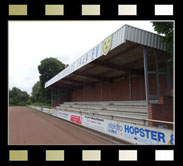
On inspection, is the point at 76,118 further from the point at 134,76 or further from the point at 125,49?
the point at 125,49

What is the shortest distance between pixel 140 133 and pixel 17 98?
72713 mm

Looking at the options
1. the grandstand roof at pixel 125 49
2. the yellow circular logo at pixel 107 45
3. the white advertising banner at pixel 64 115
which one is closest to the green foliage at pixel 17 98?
the white advertising banner at pixel 64 115

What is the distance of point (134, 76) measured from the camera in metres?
13.6

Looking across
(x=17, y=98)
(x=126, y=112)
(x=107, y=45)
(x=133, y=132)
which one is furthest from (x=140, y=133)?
(x=17, y=98)

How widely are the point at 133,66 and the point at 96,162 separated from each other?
9031 millimetres

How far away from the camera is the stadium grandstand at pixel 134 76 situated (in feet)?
24.6

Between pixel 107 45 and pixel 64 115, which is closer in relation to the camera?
pixel 107 45

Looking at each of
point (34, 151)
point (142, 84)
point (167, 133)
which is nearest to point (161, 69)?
point (142, 84)

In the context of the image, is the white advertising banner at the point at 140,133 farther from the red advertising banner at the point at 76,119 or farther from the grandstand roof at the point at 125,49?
the red advertising banner at the point at 76,119

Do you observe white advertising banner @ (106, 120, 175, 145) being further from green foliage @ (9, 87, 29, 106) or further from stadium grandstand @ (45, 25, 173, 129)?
green foliage @ (9, 87, 29, 106)

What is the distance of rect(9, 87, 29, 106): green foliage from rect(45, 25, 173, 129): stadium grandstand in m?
56.6

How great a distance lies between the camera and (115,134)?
7695 mm

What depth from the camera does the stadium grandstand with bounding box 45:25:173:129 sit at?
7500mm
